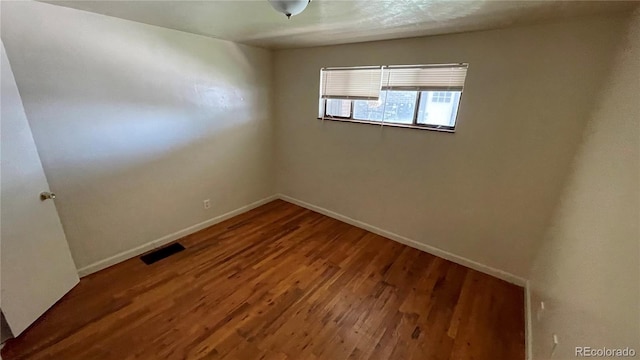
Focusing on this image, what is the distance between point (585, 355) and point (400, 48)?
2570mm

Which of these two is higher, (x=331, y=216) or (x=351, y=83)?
(x=351, y=83)

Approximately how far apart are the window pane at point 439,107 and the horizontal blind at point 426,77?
0.07 m

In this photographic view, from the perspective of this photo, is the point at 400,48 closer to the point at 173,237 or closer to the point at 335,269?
the point at 335,269

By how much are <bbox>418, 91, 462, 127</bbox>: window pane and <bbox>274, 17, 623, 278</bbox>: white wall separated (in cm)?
11

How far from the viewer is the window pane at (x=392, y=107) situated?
274 cm

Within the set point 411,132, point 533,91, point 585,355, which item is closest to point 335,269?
point 411,132

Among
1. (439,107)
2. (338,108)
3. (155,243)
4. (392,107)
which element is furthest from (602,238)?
(155,243)

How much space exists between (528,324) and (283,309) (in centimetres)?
188

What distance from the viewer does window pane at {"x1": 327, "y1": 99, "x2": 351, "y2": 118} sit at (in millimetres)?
3247

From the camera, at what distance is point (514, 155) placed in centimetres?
222

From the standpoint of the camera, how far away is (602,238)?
1176 mm

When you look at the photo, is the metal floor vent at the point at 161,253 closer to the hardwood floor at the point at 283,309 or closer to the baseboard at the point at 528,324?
the hardwood floor at the point at 283,309

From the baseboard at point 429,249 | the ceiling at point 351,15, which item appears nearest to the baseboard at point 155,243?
the baseboard at point 429,249
